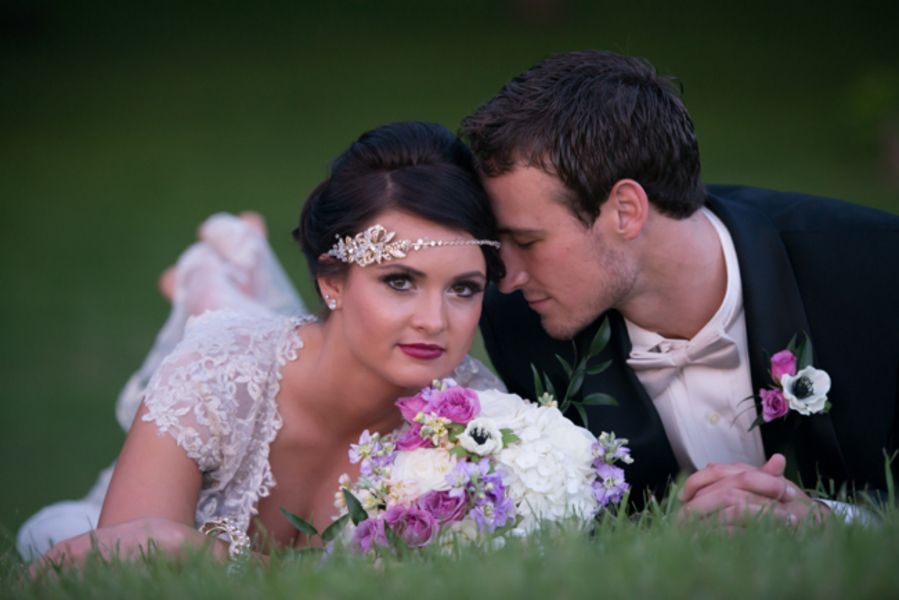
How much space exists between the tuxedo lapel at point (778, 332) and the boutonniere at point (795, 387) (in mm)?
81

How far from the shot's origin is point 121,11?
16422mm

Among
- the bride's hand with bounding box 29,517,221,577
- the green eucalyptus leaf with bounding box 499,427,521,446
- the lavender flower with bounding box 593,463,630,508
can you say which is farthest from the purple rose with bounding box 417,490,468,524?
the bride's hand with bounding box 29,517,221,577

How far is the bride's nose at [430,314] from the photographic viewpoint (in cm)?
389

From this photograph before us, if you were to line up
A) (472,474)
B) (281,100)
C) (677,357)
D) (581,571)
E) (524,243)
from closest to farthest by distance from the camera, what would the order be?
(581,571) < (472,474) < (524,243) < (677,357) < (281,100)

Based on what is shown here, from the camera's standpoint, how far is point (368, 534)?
11.2ft

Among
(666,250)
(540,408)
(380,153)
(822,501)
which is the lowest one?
(822,501)

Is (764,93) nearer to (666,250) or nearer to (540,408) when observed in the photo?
(666,250)

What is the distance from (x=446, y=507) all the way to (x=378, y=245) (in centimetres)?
101

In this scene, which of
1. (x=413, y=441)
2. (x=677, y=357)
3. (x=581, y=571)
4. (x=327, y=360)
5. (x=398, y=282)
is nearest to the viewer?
(x=581, y=571)

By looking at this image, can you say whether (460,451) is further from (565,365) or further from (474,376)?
(474,376)

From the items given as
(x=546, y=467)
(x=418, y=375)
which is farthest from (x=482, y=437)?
(x=418, y=375)

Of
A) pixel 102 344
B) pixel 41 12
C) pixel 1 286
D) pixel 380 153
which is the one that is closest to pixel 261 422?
pixel 380 153

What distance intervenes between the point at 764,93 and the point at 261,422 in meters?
11.8

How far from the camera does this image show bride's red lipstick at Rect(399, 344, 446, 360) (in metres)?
3.95
